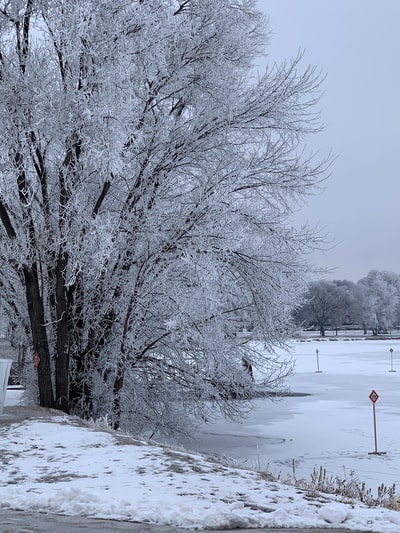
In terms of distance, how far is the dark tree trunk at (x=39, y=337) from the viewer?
527 inches

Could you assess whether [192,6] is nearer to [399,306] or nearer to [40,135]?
[40,135]

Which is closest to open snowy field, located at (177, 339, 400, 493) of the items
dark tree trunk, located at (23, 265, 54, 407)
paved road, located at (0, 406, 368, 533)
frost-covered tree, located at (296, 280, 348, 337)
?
dark tree trunk, located at (23, 265, 54, 407)

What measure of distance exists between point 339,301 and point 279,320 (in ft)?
404

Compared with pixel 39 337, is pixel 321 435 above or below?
below

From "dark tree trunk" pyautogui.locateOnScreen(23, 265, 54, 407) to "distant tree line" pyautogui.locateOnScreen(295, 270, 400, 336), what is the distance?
113365mm

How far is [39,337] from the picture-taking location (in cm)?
1357

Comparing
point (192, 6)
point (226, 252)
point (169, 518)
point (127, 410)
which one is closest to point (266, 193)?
point (226, 252)

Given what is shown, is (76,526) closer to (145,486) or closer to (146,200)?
(145,486)

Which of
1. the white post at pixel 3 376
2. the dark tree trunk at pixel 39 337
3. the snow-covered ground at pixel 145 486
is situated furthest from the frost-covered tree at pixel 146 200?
the snow-covered ground at pixel 145 486

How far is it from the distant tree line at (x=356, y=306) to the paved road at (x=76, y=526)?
121125mm

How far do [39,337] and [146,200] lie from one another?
317 cm

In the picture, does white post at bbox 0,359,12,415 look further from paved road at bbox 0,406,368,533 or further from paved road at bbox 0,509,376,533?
paved road at bbox 0,509,376,533

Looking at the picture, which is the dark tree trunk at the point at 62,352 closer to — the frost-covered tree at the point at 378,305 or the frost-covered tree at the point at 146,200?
the frost-covered tree at the point at 146,200

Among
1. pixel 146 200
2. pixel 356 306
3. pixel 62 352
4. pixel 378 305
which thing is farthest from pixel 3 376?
pixel 356 306
